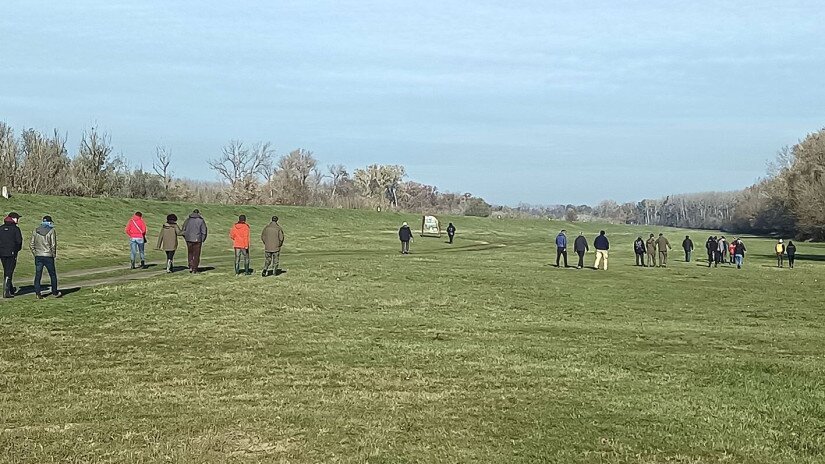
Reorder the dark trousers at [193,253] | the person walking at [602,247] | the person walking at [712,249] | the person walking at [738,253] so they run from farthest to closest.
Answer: the person walking at [712,249]
the person walking at [738,253]
the person walking at [602,247]
the dark trousers at [193,253]

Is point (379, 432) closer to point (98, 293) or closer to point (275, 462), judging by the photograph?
point (275, 462)

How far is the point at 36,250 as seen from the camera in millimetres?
19453

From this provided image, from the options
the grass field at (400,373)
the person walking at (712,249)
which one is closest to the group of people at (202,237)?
the grass field at (400,373)

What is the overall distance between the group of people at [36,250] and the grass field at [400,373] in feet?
1.75

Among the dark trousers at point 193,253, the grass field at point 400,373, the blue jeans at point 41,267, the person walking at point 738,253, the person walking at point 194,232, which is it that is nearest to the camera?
the grass field at point 400,373

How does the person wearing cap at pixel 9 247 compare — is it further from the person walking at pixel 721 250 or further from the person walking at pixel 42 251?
the person walking at pixel 721 250

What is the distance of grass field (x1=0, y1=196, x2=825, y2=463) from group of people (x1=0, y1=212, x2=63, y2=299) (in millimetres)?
534

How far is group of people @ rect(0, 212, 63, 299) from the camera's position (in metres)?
19.5

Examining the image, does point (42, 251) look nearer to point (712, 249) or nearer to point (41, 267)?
point (41, 267)

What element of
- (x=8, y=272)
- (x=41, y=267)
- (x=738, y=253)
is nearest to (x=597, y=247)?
(x=738, y=253)

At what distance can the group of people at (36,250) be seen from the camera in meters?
19.5

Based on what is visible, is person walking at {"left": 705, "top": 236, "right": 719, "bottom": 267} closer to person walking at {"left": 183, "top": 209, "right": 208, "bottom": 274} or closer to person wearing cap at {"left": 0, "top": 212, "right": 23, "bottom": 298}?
person walking at {"left": 183, "top": 209, "right": 208, "bottom": 274}

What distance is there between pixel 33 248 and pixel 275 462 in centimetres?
1420

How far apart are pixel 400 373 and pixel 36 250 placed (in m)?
11.5
